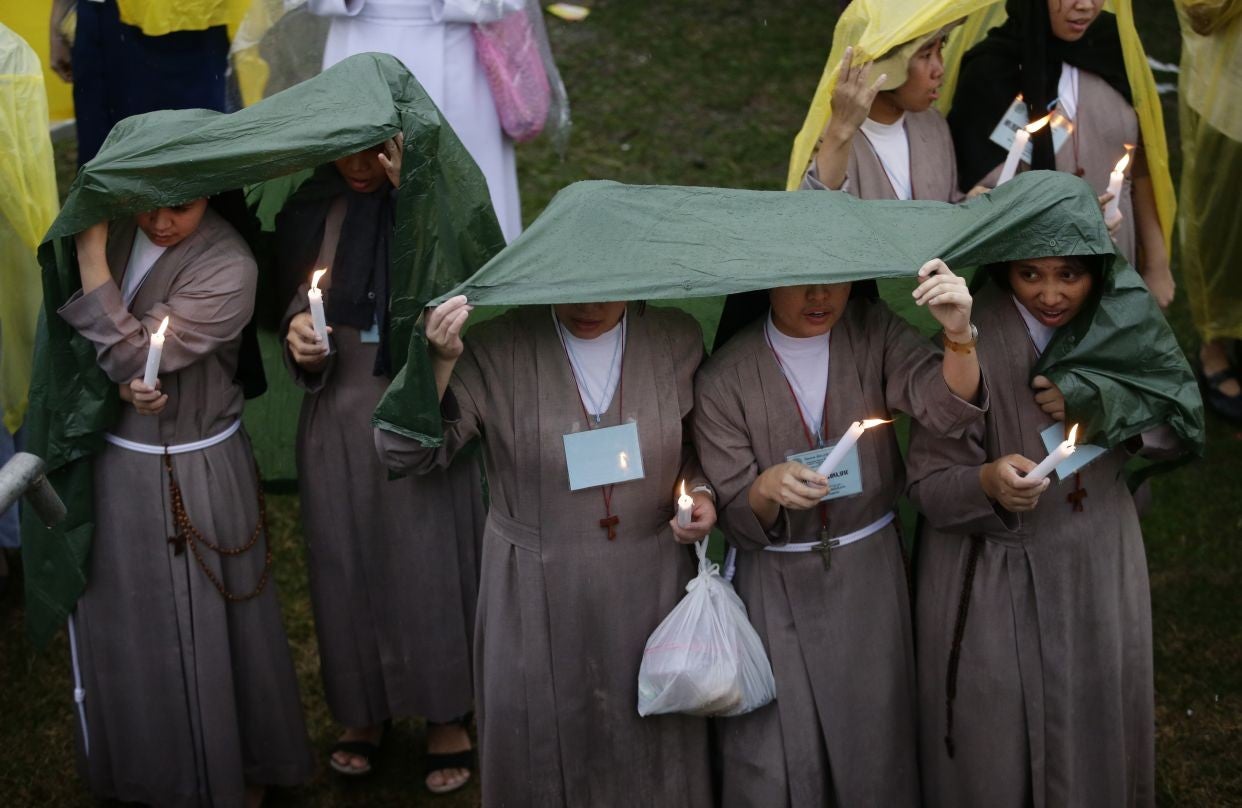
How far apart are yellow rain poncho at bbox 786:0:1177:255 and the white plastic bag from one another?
1.34m

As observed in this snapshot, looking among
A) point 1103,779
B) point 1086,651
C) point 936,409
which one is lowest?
point 1103,779

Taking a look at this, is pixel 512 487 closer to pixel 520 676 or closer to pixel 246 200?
pixel 520 676

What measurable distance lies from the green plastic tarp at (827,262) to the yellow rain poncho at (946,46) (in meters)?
0.86

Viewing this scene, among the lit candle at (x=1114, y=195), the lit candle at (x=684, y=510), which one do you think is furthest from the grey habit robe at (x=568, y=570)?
the lit candle at (x=1114, y=195)

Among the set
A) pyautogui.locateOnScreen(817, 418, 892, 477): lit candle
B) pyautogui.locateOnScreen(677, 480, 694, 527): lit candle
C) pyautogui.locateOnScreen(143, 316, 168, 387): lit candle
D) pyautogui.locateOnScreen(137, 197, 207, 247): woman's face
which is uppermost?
pyautogui.locateOnScreen(137, 197, 207, 247): woman's face

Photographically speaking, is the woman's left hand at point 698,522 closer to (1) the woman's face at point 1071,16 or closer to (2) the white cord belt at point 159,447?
(2) the white cord belt at point 159,447

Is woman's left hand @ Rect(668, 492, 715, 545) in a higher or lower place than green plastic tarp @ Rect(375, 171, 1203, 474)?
lower

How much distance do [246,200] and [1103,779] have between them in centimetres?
274

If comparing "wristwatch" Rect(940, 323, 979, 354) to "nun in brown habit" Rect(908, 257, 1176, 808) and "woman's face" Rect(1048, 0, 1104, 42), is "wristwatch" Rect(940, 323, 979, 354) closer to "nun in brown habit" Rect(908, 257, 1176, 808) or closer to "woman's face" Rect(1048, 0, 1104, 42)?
"nun in brown habit" Rect(908, 257, 1176, 808)

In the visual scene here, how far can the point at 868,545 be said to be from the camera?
12.5 ft

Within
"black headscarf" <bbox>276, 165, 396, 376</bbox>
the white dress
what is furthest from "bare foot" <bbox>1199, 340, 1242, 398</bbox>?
"black headscarf" <bbox>276, 165, 396, 376</bbox>

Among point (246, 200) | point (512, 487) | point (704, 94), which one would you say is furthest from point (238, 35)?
point (704, 94)

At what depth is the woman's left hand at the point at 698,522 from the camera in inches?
140

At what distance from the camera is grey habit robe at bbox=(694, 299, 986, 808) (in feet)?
12.2
